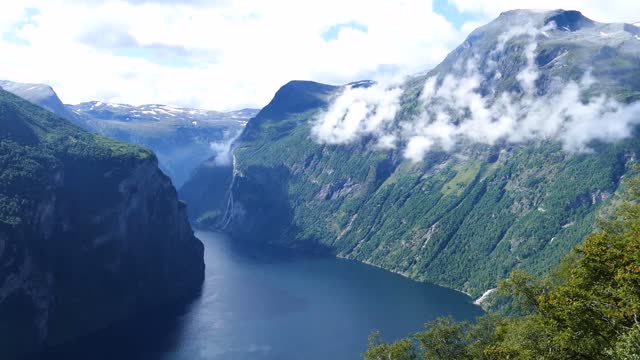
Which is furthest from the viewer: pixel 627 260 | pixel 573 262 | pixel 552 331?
pixel 573 262

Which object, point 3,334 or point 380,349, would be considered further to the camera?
point 3,334

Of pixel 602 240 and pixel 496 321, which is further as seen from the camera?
pixel 496 321

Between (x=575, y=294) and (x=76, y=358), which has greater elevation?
(x=575, y=294)

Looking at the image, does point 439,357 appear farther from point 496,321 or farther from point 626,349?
point 626,349

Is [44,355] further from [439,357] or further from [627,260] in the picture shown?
[627,260]

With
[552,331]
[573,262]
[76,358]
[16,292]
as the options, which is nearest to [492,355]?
[552,331]

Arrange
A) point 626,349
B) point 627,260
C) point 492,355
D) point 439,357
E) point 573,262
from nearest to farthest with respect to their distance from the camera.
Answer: point 626,349 → point 627,260 → point 492,355 → point 573,262 → point 439,357

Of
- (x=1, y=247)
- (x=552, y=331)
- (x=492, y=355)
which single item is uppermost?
(x=552, y=331)

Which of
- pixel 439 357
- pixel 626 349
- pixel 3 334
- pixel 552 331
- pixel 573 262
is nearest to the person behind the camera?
pixel 626 349

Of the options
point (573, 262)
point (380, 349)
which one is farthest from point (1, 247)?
point (573, 262)
